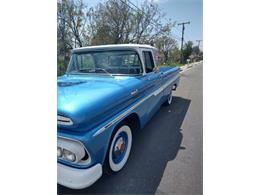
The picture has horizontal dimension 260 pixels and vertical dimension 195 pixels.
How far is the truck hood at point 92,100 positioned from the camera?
133 cm

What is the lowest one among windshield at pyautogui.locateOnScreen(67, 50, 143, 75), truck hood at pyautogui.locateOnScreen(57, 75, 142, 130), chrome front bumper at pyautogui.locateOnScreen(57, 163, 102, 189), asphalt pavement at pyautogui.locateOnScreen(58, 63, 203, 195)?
asphalt pavement at pyautogui.locateOnScreen(58, 63, 203, 195)

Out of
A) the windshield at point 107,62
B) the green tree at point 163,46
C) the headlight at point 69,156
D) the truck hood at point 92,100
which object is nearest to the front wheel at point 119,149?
the truck hood at point 92,100

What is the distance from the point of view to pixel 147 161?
2105mm

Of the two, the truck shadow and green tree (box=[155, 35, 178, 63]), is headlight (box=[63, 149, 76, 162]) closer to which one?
the truck shadow

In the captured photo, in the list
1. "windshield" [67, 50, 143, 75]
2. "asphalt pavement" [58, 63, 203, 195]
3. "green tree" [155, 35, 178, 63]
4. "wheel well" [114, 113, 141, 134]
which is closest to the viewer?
"asphalt pavement" [58, 63, 203, 195]

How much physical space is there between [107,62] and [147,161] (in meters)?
1.39

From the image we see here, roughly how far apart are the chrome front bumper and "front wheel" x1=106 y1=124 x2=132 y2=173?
1.21 feet

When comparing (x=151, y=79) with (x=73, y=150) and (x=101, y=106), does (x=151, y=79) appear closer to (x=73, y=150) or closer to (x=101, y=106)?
(x=101, y=106)

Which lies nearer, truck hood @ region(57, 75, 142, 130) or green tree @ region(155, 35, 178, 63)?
truck hood @ region(57, 75, 142, 130)

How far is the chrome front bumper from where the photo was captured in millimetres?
1375

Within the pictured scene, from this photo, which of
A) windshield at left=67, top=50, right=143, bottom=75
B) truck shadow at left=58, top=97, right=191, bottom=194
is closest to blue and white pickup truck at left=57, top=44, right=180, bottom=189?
windshield at left=67, top=50, right=143, bottom=75
